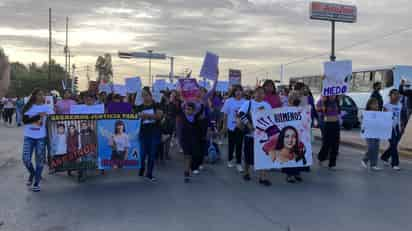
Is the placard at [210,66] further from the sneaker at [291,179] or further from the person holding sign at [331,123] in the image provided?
the sneaker at [291,179]

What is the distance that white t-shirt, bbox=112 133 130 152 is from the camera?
8.96 meters

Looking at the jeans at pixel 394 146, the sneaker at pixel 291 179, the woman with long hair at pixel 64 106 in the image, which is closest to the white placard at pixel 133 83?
the woman with long hair at pixel 64 106

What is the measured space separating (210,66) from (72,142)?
11.4 ft

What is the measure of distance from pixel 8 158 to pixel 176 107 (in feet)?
17.3

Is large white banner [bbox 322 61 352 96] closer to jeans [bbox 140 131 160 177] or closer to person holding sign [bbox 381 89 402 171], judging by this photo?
person holding sign [bbox 381 89 402 171]

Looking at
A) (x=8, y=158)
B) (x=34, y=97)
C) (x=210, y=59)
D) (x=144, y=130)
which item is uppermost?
(x=210, y=59)

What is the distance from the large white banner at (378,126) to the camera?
1049 centimetres

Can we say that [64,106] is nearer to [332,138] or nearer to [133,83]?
[133,83]

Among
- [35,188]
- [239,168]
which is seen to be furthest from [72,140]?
[239,168]

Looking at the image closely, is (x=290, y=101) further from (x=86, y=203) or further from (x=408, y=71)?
(x=408, y=71)

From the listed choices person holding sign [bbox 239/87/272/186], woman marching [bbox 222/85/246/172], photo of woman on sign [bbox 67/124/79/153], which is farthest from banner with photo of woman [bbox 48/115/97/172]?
woman marching [bbox 222/85/246/172]

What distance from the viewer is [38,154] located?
8109mm

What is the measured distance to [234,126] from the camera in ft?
33.3

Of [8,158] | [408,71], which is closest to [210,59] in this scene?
[8,158]
